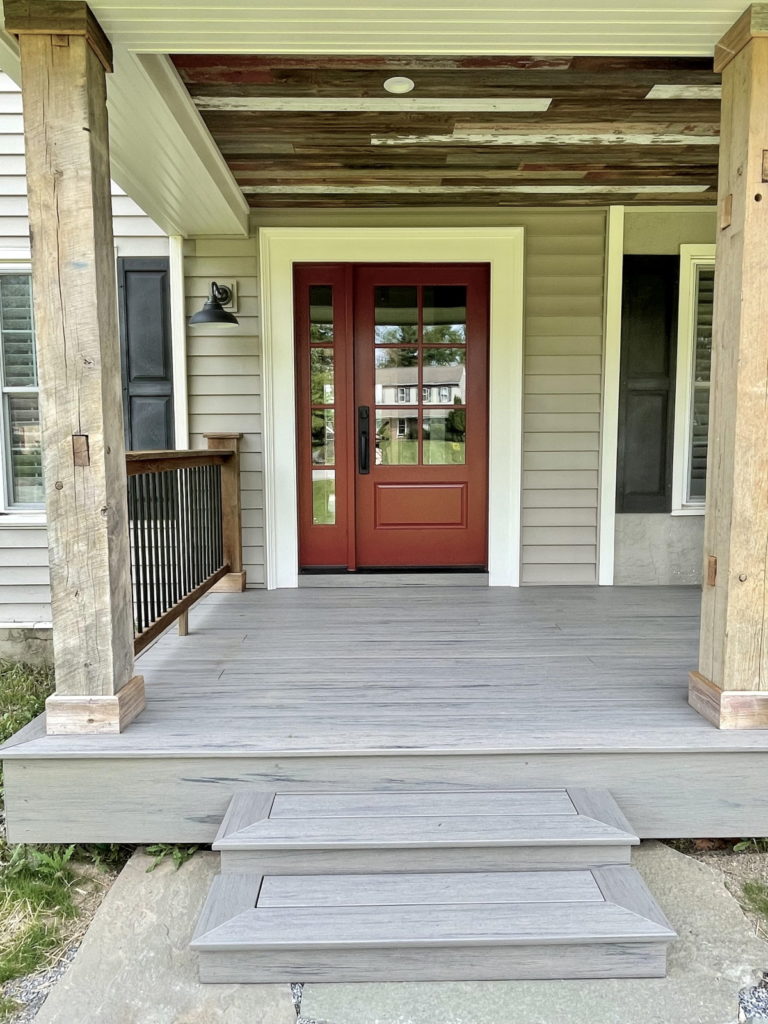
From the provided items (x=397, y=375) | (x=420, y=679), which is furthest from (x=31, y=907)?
(x=397, y=375)

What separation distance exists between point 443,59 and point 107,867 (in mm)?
2991

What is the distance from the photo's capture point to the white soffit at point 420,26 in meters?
1.98

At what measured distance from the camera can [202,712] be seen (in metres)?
2.33

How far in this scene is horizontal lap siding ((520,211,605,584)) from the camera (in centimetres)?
405

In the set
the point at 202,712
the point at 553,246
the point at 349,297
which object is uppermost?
the point at 553,246

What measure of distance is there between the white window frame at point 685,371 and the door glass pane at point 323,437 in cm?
210

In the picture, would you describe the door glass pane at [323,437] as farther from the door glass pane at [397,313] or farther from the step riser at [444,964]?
the step riser at [444,964]

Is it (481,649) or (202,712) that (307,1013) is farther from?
(481,649)

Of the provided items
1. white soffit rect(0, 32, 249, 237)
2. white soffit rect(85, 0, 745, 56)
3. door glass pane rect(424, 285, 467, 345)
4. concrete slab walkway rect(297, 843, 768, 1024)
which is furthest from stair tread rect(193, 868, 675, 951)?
door glass pane rect(424, 285, 467, 345)

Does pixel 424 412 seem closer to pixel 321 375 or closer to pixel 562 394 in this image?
pixel 321 375

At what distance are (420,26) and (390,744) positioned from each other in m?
2.21

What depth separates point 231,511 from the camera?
4.04 metres

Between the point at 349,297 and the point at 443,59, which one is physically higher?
the point at 443,59

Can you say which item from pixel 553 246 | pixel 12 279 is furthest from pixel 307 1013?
pixel 12 279
